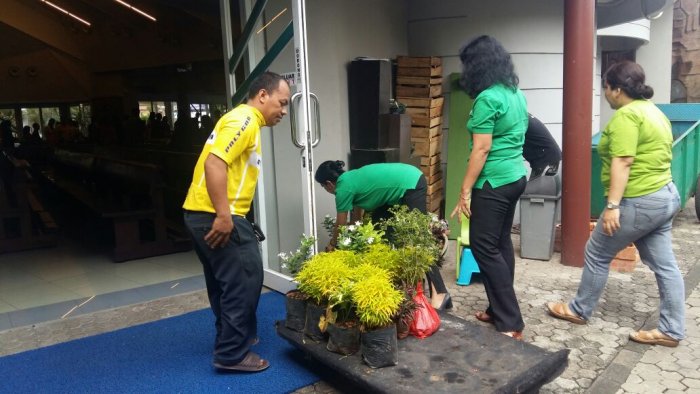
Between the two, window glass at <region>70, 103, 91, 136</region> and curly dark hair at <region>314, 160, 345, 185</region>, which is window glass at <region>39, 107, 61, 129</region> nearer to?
window glass at <region>70, 103, 91, 136</region>

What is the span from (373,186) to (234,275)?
129cm

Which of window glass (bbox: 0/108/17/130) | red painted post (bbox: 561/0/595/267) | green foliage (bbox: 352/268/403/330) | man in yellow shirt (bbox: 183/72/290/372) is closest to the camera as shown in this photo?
green foliage (bbox: 352/268/403/330)

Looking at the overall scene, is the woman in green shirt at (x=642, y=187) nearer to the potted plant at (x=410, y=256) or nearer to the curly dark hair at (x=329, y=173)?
the potted plant at (x=410, y=256)

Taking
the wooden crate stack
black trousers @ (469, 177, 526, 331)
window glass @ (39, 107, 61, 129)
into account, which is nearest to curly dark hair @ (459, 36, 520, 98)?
black trousers @ (469, 177, 526, 331)

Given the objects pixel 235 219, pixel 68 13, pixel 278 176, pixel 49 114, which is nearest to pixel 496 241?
pixel 235 219

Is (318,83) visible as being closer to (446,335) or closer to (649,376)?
(446,335)

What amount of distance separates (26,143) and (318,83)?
10811 millimetres

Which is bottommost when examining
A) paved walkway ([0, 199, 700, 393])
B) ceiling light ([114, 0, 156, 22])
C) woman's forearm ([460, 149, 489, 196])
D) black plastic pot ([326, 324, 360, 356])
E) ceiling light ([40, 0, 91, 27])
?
paved walkway ([0, 199, 700, 393])

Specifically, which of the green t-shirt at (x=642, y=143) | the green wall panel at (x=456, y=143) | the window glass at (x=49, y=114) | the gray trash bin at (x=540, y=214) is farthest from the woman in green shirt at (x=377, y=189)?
the window glass at (x=49, y=114)

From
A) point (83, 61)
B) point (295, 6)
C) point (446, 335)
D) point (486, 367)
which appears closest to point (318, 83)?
point (295, 6)

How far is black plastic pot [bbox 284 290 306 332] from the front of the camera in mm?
3158

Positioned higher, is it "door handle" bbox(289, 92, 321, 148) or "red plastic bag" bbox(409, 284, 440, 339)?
"door handle" bbox(289, 92, 321, 148)

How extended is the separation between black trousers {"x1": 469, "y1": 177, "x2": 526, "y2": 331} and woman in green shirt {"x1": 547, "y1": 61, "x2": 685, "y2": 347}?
0.58 meters

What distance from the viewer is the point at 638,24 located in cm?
967
